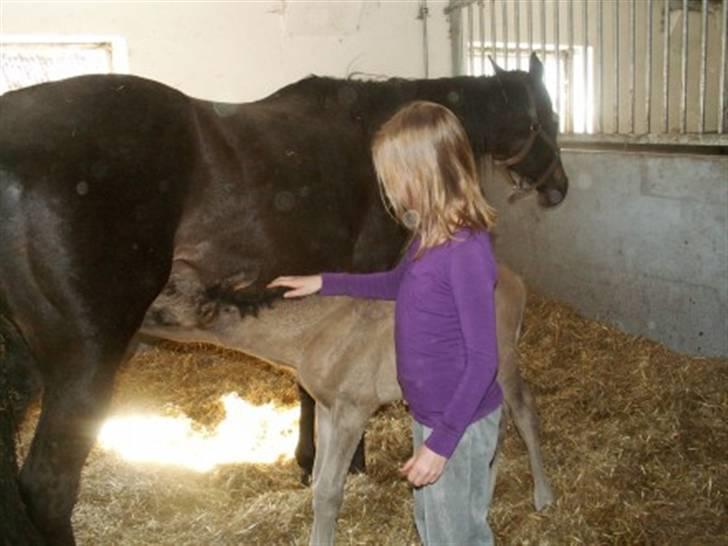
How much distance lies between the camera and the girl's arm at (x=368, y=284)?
256cm

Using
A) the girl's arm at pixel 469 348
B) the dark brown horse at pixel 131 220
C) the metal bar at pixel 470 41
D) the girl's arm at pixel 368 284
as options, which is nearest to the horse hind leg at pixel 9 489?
the dark brown horse at pixel 131 220

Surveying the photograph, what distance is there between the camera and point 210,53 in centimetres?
647

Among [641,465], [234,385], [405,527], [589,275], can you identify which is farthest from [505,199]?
[405,527]

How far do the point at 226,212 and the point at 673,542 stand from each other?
2259 millimetres

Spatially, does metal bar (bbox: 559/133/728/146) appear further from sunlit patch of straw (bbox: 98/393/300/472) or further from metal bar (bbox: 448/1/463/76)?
sunlit patch of straw (bbox: 98/393/300/472)

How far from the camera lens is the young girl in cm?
201

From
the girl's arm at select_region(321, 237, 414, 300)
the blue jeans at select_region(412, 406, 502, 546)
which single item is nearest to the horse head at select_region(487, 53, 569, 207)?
the girl's arm at select_region(321, 237, 414, 300)

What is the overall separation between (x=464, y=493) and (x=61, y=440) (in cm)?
137

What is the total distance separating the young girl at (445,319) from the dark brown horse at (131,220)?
1.08 m

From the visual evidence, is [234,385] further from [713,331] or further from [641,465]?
[713,331]

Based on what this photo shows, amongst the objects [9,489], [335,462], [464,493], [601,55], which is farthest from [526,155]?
[9,489]

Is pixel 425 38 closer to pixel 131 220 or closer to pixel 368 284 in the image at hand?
pixel 131 220

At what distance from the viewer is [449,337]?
214 cm

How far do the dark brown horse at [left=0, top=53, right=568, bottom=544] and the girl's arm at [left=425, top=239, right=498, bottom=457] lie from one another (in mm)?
1242
